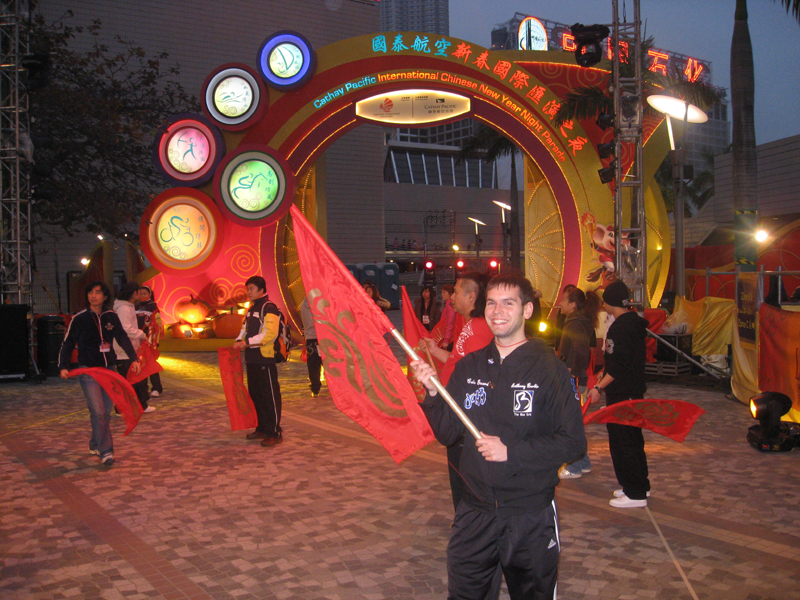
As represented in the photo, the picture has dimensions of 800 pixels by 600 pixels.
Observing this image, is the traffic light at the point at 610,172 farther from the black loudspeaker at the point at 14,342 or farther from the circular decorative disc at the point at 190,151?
the black loudspeaker at the point at 14,342

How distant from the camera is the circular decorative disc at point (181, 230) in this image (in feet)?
52.3

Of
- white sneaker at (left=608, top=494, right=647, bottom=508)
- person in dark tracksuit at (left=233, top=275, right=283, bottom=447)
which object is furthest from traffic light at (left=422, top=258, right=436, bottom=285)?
white sneaker at (left=608, top=494, right=647, bottom=508)

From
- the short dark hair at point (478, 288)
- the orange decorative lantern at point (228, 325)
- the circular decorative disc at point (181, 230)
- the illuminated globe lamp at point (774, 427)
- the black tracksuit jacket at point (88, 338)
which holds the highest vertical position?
the circular decorative disc at point (181, 230)

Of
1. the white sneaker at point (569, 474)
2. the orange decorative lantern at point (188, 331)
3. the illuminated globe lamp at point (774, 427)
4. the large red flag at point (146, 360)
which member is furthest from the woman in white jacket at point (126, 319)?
the orange decorative lantern at point (188, 331)

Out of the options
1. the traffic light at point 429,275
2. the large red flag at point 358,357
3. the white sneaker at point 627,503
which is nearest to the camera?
the large red flag at point 358,357

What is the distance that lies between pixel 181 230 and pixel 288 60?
15.0 feet

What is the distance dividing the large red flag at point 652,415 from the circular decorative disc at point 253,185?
466 inches

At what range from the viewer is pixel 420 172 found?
56.4m

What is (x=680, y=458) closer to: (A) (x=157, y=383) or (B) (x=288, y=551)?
(B) (x=288, y=551)

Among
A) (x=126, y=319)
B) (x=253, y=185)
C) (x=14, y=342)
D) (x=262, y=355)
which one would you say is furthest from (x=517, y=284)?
(x=253, y=185)

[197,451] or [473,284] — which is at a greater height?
[473,284]

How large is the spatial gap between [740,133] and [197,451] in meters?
13.2

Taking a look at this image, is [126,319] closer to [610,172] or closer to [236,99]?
[610,172]

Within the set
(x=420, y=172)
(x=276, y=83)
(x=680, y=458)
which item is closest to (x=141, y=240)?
(x=276, y=83)
